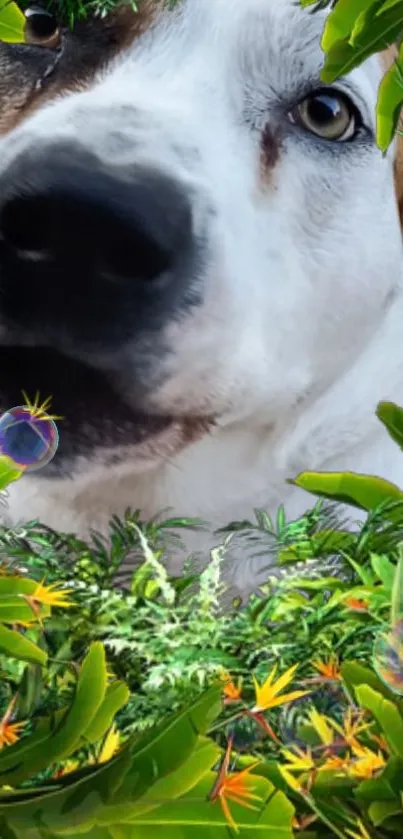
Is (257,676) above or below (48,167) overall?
below

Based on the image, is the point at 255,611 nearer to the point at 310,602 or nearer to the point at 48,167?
the point at 310,602

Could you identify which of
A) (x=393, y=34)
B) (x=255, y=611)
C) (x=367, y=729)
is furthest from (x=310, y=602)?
(x=393, y=34)

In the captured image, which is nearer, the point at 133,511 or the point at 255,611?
the point at 255,611

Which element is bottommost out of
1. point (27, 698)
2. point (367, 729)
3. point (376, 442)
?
point (367, 729)

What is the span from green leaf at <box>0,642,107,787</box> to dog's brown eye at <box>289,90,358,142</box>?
68 cm

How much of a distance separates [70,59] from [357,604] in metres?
0.69

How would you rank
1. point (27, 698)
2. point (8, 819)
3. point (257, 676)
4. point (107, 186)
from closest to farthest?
1. point (8, 819)
2. point (27, 698)
3. point (257, 676)
4. point (107, 186)

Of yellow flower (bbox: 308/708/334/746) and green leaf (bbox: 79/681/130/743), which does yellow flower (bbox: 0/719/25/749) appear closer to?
green leaf (bbox: 79/681/130/743)

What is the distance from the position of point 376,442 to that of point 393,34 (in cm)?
47

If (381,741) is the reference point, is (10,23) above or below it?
above

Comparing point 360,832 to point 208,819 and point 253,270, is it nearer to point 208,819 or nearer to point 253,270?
point 208,819

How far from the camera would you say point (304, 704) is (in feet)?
2.18

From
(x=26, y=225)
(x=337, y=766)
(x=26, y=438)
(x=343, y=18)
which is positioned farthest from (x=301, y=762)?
(x=26, y=225)

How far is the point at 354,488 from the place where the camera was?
0.80 m
